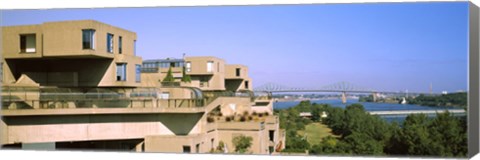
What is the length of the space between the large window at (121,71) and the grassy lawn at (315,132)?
5.71 meters

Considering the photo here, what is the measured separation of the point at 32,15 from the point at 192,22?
4.79 metres

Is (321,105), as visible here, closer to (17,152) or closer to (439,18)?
(439,18)

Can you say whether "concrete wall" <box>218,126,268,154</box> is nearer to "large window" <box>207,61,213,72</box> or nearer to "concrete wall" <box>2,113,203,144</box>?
"concrete wall" <box>2,113,203,144</box>

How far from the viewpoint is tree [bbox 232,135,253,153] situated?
48.9ft

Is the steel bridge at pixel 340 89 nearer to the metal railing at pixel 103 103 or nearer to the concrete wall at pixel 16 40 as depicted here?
the metal railing at pixel 103 103

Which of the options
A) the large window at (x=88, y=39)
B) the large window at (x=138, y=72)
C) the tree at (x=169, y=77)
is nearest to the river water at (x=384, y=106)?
the tree at (x=169, y=77)

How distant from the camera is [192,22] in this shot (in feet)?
47.3

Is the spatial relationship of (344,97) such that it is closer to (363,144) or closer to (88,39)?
(363,144)

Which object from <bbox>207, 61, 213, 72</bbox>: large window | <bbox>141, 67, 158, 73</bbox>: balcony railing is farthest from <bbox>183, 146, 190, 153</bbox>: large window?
<bbox>141, 67, 158, 73</bbox>: balcony railing

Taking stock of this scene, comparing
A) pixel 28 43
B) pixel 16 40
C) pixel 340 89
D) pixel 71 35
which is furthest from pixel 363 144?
pixel 16 40

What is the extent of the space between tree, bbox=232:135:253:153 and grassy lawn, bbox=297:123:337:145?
149 cm

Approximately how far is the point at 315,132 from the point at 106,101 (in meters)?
6.15

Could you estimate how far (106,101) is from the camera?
15336mm

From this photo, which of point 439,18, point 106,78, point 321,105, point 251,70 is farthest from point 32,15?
point 439,18
